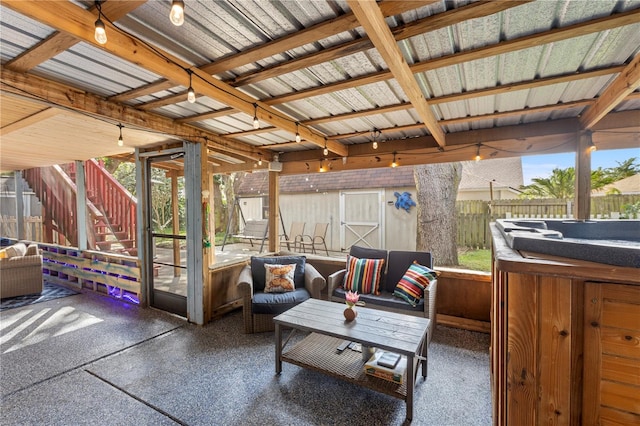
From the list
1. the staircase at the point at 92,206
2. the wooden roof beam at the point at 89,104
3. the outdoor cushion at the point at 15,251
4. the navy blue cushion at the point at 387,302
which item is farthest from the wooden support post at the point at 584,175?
the outdoor cushion at the point at 15,251

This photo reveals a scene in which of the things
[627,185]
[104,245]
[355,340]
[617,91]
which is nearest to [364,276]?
[355,340]

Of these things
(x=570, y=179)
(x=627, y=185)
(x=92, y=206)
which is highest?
(x=570, y=179)

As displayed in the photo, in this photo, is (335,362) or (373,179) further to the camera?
(373,179)

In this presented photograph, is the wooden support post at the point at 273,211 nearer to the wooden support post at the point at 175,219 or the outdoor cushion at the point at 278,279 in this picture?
the outdoor cushion at the point at 278,279

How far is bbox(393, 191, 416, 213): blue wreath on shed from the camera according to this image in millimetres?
7047

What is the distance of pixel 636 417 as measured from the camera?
3.03 ft

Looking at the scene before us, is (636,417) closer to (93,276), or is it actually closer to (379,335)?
(379,335)

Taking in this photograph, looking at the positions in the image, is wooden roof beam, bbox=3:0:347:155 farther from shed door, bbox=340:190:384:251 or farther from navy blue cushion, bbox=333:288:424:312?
shed door, bbox=340:190:384:251

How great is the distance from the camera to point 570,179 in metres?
7.40

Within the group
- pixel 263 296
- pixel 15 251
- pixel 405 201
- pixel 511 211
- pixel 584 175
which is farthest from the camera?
pixel 405 201

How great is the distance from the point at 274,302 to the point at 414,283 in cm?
161

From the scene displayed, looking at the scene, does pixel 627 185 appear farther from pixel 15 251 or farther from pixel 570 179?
pixel 15 251

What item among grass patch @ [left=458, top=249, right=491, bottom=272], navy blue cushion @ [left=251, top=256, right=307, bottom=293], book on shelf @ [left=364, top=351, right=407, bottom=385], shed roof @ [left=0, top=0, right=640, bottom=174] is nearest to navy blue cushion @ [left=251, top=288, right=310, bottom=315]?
navy blue cushion @ [left=251, top=256, right=307, bottom=293]

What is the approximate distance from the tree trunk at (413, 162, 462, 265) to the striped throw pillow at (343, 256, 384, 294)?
2.19 m
